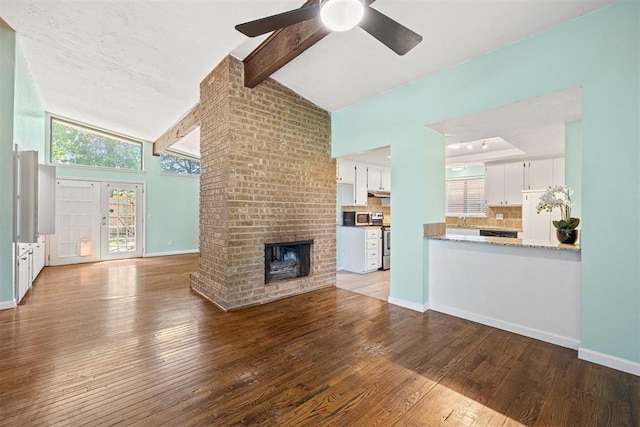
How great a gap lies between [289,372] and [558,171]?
5.72 metres

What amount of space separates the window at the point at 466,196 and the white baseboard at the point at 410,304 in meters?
3.93

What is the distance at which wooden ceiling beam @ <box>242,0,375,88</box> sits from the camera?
2724mm

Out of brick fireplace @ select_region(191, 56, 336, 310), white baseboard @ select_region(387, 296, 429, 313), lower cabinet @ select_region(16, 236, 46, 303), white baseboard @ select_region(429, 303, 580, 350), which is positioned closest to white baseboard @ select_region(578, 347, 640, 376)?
white baseboard @ select_region(429, 303, 580, 350)

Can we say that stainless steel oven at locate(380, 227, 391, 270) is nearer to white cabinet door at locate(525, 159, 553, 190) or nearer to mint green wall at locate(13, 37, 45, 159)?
white cabinet door at locate(525, 159, 553, 190)

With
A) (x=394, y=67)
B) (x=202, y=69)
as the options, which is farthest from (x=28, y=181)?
(x=394, y=67)

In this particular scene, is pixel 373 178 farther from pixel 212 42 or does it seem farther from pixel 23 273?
pixel 23 273

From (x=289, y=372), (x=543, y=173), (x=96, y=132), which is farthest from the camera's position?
(x=96, y=132)

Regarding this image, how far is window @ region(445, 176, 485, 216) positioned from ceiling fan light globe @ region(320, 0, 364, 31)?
5805mm

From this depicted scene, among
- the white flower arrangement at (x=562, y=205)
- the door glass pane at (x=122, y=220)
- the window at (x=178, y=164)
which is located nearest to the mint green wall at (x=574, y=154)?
the white flower arrangement at (x=562, y=205)

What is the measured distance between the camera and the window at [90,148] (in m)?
6.43

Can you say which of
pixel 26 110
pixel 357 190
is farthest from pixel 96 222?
pixel 357 190

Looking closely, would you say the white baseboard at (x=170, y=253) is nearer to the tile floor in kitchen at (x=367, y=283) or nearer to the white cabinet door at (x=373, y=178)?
the tile floor in kitchen at (x=367, y=283)

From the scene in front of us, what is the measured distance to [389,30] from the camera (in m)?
1.98

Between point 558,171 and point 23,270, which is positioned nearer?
point 23,270
